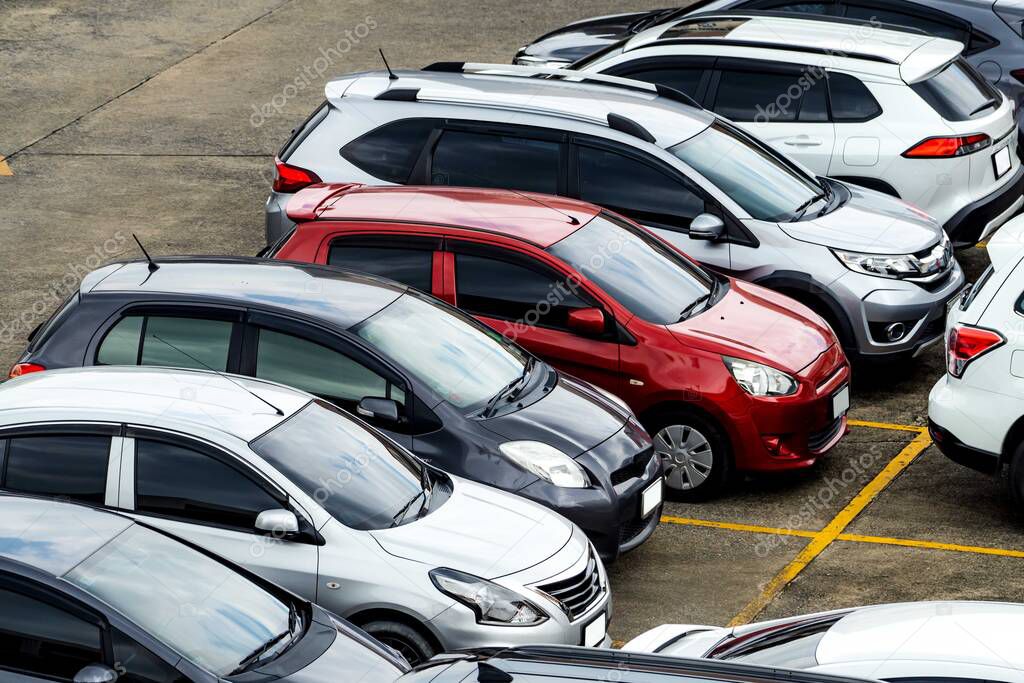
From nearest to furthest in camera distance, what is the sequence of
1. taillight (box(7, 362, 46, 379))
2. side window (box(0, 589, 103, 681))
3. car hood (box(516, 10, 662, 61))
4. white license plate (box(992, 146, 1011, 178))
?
side window (box(0, 589, 103, 681)) < taillight (box(7, 362, 46, 379)) < white license plate (box(992, 146, 1011, 178)) < car hood (box(516, 10, 662, 61))

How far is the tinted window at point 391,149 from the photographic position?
11297 millimetres

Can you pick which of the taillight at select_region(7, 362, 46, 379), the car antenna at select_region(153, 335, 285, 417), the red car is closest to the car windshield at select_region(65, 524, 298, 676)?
the car antenna at select_region(153, 335, 285, 417)

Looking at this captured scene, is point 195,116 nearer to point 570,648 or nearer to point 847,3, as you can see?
point 847,3

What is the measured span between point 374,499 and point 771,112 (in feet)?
22.4

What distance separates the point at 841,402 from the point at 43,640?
5794 millimetres

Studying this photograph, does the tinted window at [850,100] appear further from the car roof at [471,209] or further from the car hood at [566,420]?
the car hood at [566,420]

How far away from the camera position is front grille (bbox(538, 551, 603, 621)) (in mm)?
7000

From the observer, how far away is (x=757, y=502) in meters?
9.60

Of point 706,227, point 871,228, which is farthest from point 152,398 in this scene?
point 871,228

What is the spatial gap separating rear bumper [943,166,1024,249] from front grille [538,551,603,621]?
6477mm

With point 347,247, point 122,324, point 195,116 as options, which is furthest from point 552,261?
point 195,116

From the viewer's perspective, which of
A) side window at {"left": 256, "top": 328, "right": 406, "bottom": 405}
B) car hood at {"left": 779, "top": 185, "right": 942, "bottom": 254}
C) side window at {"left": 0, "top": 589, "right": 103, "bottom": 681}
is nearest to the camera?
side window at {"left": 0, "top": 589, "right": 103, "bottom": 681}

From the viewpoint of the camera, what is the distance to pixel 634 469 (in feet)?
27.6

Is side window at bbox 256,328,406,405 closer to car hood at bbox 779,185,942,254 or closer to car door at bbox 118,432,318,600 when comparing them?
car door at bbox 118,432,318,600
